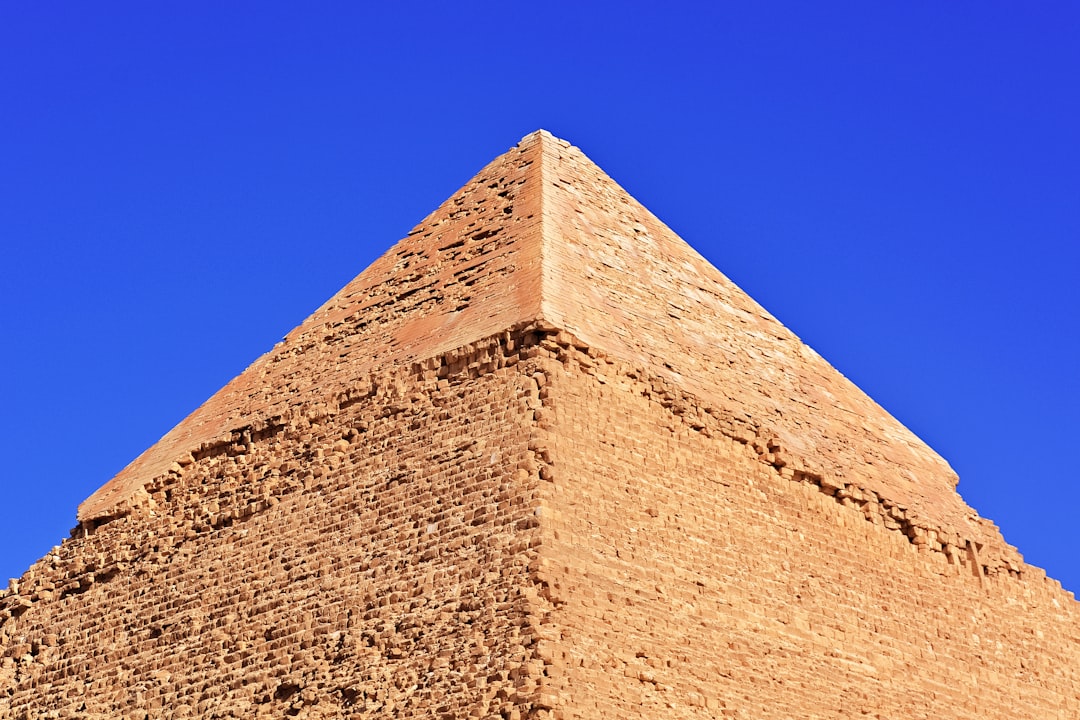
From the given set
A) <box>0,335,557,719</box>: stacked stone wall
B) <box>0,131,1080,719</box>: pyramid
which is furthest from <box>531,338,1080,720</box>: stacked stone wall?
<box>0,335,557,719</box>: stacked stone wall

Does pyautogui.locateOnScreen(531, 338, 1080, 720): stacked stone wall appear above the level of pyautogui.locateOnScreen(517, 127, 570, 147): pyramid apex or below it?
below

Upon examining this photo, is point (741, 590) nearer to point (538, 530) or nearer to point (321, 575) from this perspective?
point (538, 530)

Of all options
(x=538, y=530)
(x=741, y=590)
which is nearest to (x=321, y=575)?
(x=538, y=530)

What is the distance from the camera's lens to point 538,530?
2034 cm

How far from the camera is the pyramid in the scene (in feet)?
67.0

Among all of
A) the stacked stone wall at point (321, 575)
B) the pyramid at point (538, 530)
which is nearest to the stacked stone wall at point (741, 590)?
the pyramid at point (538, 530)

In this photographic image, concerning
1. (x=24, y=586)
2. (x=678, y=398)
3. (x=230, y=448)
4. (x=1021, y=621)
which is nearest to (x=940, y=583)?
(x=1021, y=621)

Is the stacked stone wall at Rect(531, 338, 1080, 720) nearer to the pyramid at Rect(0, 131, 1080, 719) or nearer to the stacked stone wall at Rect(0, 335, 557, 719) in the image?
the pyramid at Rect(0, 131, 1080, 719)

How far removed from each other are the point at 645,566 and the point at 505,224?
6.05 metres

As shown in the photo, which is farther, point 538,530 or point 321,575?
point 321,575

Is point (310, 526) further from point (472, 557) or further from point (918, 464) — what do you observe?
point (918, 464)

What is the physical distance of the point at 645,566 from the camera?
21016 mm

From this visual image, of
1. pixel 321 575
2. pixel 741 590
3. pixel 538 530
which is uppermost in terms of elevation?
pixel 321 575

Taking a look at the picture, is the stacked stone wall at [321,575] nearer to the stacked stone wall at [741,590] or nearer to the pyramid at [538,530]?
the pyramid at [538,530]
